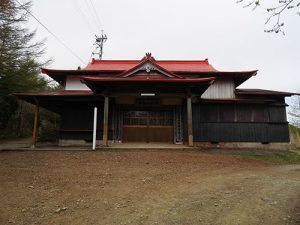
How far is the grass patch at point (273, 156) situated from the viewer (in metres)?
11.5

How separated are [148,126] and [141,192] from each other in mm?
9107

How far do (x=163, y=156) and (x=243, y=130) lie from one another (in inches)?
262

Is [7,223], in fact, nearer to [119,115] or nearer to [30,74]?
[119,115]

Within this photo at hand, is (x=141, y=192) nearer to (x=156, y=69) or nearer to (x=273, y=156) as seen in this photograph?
(x=156, y=69)

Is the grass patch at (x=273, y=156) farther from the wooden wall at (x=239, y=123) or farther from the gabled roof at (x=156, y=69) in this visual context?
the gabled roof at (x=156, y=69)

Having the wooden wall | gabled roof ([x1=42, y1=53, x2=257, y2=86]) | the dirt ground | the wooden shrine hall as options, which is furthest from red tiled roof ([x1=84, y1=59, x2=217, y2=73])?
the dirt ground

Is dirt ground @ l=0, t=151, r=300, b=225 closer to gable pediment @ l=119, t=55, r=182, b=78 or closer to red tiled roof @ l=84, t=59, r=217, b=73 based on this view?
gable pediment @ l=119, t=55, r=182, b=78

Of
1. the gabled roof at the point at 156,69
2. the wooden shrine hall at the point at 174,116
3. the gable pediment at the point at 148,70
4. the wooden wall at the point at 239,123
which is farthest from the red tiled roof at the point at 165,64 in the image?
the gable pediment at the point at 148,70

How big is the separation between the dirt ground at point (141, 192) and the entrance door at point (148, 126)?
5442mm

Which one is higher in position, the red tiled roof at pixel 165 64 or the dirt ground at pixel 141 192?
the red tiled roof at pixel 165 64

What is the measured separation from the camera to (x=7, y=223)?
4273 mm

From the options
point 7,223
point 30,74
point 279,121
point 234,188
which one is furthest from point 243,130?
point 30,74

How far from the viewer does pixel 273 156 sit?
Answer: 39.4 feet

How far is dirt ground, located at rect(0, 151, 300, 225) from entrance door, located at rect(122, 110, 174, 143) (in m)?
Answer: 5.44
